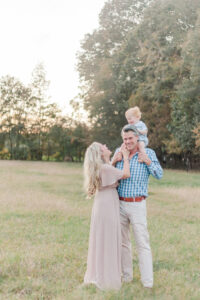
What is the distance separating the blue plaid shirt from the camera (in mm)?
4961

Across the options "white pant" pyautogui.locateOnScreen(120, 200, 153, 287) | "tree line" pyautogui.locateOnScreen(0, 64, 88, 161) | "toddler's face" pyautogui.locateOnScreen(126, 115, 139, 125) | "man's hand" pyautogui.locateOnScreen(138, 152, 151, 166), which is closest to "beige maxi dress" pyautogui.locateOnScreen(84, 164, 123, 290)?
"white pant" pyautogui.locateOnScreen(120, 200, 153, 287)

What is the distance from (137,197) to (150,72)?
2818 cm

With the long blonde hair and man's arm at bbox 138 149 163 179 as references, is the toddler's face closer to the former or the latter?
man's arm at bbox 138 149 163 179

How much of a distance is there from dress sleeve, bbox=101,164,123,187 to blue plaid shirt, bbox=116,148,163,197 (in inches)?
8.6

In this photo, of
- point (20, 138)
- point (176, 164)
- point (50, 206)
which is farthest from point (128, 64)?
point (20, 138)

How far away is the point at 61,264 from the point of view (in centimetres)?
593

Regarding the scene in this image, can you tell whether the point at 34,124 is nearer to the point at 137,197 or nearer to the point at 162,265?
the point at 162,265

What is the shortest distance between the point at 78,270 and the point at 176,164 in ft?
117

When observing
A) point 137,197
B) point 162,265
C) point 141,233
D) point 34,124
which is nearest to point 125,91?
point 34,124

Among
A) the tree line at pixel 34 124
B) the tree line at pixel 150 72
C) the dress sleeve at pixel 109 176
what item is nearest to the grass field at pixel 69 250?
the dress sleeve at pixel 109 176

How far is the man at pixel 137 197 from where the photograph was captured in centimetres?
490

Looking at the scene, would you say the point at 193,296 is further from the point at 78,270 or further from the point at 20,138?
the point at 20,138

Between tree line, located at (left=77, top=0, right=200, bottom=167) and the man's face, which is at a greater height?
tree line, located at (left=77, top=0, right=200, bottom=167)

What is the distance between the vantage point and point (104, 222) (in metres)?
4.83
